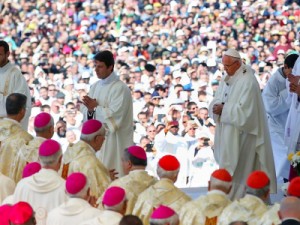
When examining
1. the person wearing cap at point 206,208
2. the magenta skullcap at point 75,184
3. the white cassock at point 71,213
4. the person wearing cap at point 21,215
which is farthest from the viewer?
the person wearing cap at point 206,208

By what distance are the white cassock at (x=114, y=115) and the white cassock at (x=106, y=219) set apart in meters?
4.14

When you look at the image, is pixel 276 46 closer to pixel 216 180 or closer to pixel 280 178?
pixel 280 178

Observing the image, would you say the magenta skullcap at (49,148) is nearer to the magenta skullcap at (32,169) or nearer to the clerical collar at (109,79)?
the magenta skullcap at (32,169)

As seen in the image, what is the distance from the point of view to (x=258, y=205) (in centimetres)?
946

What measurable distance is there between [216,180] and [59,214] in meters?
1.34

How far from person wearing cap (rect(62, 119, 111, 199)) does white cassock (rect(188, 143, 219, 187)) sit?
5.62m

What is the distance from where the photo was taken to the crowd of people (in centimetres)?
1005

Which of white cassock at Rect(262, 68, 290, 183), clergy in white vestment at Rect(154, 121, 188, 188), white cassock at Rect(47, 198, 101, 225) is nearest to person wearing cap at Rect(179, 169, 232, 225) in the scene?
white cassock at Rect(47, 198, 101, 225)

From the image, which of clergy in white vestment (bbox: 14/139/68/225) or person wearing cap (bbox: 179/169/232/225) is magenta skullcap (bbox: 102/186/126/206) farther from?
clergy in white vestment (bbox: 14/139/68/225)

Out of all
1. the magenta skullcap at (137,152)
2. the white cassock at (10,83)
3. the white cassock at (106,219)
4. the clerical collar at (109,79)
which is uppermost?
the clerical collar at (109,79)

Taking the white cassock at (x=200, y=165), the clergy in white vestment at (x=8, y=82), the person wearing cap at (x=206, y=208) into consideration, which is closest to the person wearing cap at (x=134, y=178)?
the person wearing cap at (x=206, y=208)

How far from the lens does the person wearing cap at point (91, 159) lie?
1100 cm

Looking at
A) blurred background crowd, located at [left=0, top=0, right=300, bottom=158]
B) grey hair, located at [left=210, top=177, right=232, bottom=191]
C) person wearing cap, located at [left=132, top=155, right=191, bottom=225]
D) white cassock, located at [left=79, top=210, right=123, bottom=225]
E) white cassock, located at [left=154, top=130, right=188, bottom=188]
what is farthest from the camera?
blurred background crowd, located at [left=0, top=0, right=300, bottom=158]

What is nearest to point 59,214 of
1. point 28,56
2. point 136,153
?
point 136,153
